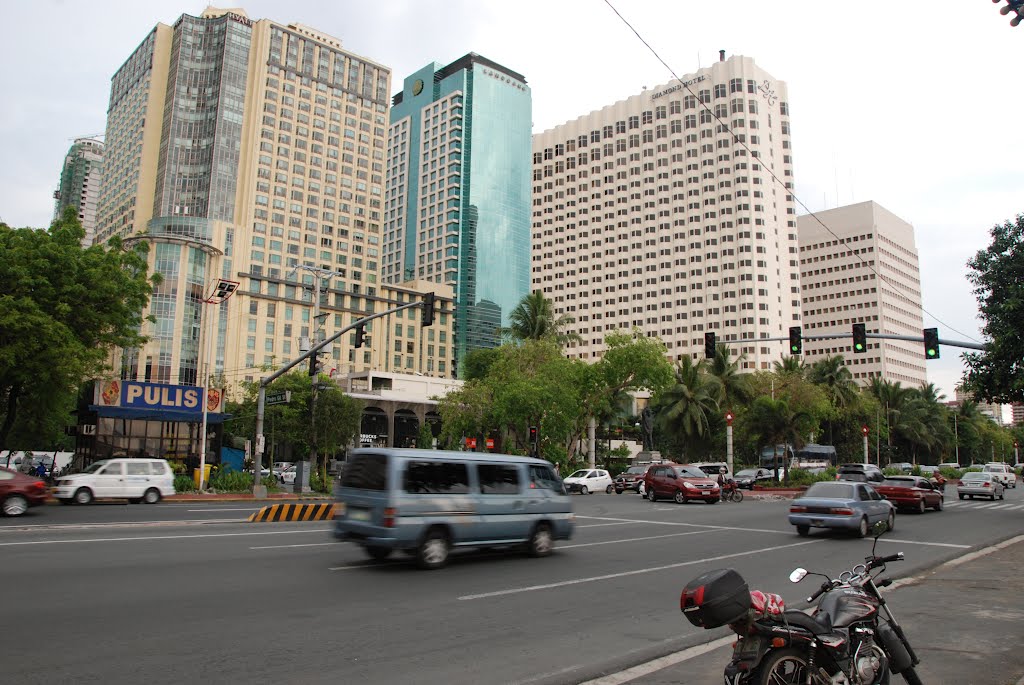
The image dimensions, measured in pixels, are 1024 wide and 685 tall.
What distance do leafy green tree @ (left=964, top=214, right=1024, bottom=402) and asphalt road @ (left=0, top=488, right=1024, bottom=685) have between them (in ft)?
33.7

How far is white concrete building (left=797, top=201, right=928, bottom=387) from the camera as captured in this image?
463 ft

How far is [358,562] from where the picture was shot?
11992 mm

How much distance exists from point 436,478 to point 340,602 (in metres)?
3.36

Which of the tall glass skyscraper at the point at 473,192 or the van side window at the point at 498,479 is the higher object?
the tall glass skyscraper at the point at 473,192

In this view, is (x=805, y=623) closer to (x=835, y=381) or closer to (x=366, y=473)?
(x=366, y=473)

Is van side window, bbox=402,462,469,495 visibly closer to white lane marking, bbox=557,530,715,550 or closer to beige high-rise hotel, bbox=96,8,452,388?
white lane marking, bbox=557,530,715,550

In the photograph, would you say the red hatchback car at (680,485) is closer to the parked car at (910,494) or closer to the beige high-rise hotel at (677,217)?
the parked car at (910,494)

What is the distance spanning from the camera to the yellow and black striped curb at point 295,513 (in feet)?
63.5

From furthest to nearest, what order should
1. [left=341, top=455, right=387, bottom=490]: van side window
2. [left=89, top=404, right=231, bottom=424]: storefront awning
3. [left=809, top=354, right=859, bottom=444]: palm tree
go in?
[left=809, top=354, right=859, bottom=444]: palm tree < [left=89, top=404, right=231, bottom=424]: storefront awning < [left=341, top=455, right=387, bottom=490]: van side window

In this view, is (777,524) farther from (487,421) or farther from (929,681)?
Result: (487,421)

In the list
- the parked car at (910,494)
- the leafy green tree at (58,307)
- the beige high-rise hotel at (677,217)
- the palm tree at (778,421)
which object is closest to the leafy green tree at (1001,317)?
the parked car at (910,494)

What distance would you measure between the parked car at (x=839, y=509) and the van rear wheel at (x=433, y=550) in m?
9.86

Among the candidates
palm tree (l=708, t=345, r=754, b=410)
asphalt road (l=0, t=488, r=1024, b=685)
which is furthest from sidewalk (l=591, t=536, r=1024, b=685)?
palm tree (l=708, t=345, r=754, b=410)

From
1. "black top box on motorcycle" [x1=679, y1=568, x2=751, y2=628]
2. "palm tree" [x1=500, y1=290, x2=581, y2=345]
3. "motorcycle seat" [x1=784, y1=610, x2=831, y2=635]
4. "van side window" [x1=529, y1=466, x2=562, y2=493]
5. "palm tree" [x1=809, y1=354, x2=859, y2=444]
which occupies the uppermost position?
"palm tree" [x1=500, y1=290, x2=581, y2=345]
